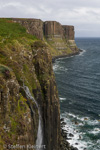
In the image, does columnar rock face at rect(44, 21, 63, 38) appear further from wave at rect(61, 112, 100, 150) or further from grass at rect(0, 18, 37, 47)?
grass at rect(0, 18, 37, 47)

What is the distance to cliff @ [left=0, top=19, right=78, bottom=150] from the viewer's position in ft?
55.7

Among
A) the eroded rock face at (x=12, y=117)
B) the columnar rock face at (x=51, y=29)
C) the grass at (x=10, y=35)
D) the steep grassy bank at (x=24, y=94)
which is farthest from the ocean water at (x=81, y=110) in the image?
the columnar rock face at (x=51, y=29)

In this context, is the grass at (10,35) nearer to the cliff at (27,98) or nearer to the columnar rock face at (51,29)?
the cliff at (27,98)

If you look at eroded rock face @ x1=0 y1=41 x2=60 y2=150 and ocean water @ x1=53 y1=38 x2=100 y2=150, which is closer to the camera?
eroded rock face @ x1=0 y1=41 x2=60 y2=150

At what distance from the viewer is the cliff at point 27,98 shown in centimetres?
1697

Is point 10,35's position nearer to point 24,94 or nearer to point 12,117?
point 24,94

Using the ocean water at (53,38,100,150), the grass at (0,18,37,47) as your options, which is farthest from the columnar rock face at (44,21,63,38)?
the grass at (0,18,37,47)

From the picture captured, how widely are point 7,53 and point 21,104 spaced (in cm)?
819

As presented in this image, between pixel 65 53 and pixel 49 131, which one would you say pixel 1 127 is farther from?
pixel 65 53

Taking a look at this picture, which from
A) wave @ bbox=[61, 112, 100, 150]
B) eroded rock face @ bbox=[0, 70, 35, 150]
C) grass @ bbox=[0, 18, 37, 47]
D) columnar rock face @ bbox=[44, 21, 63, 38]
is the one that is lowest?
wave @ bbox=[61, 112, 100, 150]

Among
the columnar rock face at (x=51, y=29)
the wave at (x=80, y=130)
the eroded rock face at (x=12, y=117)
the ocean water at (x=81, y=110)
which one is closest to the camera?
the eroded rock face at (x=12, y=117)

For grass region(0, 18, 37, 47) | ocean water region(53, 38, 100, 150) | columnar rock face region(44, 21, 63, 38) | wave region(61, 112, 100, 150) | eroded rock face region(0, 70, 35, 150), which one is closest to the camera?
eroded rock face region(0, 70, 35, 150)

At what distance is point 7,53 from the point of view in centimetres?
2341

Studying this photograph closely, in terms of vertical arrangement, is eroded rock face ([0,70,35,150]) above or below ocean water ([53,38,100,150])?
above
